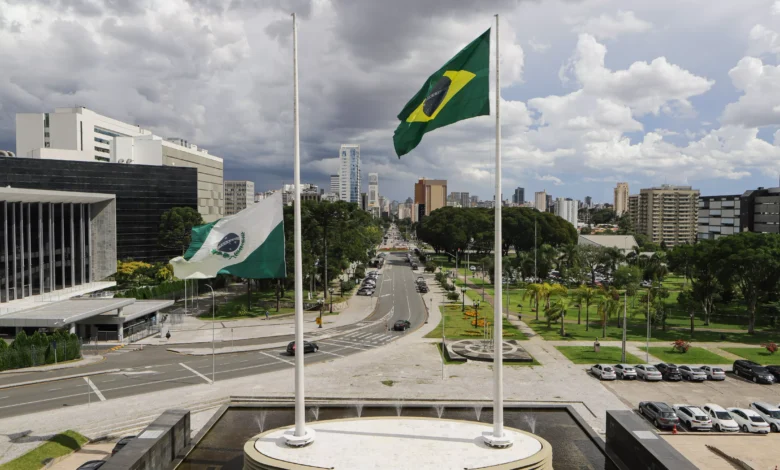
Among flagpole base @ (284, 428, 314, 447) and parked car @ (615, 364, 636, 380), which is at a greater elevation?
flagpole base @ (284, 428, 314, 447)

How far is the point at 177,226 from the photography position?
277 feet

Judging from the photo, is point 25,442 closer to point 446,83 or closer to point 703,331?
point 446,83

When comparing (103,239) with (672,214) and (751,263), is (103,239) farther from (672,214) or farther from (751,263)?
(672,214)

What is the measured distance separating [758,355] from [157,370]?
50.6 m

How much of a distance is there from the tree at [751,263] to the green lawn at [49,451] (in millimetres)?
57156

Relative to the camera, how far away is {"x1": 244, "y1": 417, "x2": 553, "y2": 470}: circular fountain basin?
49.3 feet

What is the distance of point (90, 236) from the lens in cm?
7388

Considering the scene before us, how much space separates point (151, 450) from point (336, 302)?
57.5 m

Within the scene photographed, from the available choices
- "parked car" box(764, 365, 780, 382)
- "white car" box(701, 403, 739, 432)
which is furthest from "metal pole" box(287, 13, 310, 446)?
"parked car" box(764, 365, 780, 382)

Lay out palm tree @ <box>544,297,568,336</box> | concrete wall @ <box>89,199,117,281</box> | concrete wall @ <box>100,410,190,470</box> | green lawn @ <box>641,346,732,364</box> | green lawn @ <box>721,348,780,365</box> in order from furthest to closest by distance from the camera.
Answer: concrete wall @ <box>89,199,117,281</box> < palm tree @ <box>544,297,568,336</box> < green lawn @ <box>721,348,780,365</box> < green lawn @ <box>641,346,732,364</box> < concrete wall @ <box>100,410,190,470</box>

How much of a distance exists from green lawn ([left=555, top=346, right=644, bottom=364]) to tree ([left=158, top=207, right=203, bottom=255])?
61536 millimetres

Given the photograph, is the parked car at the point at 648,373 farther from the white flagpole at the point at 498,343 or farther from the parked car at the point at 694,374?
the white flagpole at the point at 498,343

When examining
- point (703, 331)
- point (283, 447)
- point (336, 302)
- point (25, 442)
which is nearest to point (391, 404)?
point (283, 447)

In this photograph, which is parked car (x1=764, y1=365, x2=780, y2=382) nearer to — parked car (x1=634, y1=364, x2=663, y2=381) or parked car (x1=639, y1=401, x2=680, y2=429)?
parked car (x1=634, y1=364, x2=663, y2=381)
